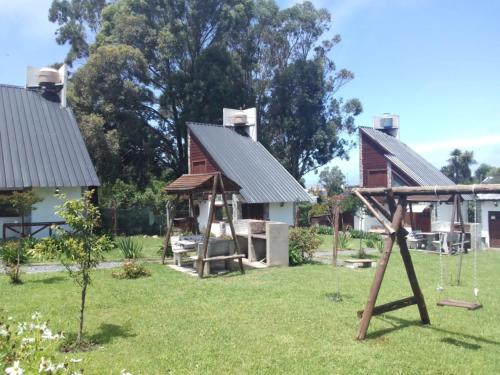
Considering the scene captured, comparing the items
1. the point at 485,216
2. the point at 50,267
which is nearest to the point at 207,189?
the point at 50,267

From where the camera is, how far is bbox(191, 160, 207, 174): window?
86.4 feet

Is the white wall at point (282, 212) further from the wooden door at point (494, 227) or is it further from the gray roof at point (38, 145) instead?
the wooden door at point (494, 227)

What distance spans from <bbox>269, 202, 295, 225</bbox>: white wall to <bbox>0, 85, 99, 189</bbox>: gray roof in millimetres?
9454

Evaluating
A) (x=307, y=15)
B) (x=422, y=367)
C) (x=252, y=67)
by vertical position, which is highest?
(x=307, y=15)

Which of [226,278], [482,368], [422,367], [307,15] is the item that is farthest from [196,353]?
[307,15]

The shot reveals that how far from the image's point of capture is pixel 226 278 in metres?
12.6

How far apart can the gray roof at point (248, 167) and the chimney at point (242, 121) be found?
3.79 ft

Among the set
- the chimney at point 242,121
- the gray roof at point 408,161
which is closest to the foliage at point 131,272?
the chimney at point 242,121

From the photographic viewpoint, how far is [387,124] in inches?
1415

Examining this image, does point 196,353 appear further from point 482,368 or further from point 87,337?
point 482,368

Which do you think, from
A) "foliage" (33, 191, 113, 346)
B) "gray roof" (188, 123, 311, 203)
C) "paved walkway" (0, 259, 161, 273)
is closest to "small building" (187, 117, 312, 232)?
"gray roof" (188, 123, 311, 203)

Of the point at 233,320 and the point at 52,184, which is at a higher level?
the point at 52,184

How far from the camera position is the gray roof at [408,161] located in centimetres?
2998

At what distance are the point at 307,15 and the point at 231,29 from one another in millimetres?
9047
